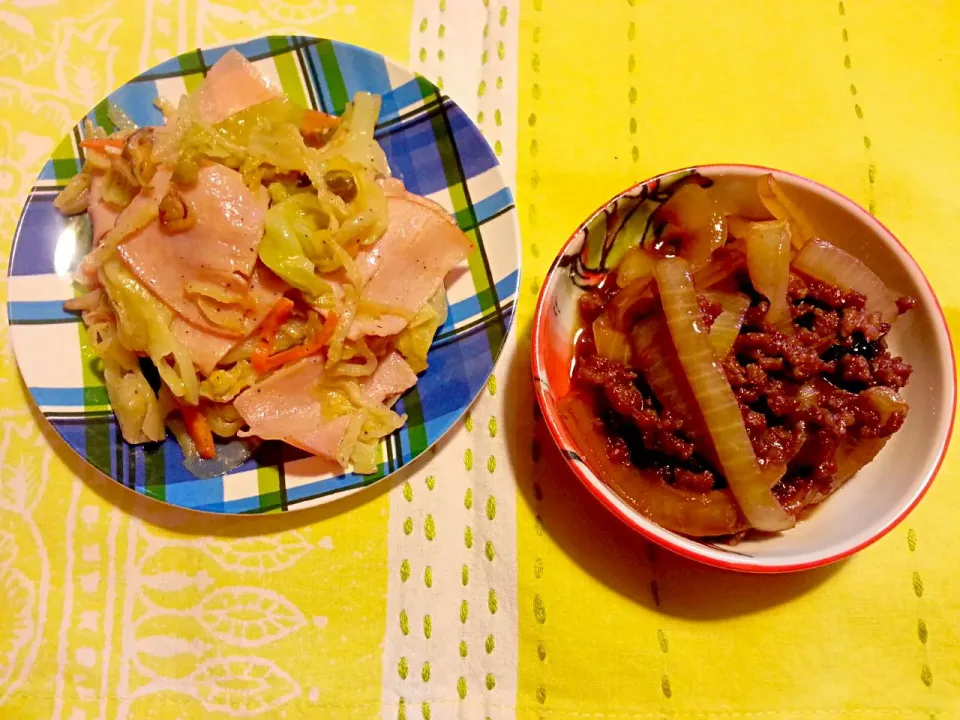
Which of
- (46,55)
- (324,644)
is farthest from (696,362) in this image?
(46,55)

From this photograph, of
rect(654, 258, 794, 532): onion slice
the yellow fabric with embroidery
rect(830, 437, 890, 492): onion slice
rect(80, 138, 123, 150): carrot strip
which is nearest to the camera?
rect(654, 258, 794, 532): onion slice

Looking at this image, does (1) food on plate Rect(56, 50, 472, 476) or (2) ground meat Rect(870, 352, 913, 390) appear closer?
(2) ground meat Rect(870, 352, 913, 390)

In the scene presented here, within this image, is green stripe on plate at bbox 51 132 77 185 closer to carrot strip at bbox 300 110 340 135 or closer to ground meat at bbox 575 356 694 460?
carrot strip at bbox 300 110 340 135

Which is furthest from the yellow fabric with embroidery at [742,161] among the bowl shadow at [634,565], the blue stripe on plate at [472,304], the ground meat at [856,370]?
the ground meat at [856,370]

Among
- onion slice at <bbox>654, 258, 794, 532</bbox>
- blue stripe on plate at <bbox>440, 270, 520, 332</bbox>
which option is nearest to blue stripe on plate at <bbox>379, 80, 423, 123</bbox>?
blue stripe on plate at <bbox>440, 270, 520, 332</bbox>

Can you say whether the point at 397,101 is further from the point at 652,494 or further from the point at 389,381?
the point at 652,494

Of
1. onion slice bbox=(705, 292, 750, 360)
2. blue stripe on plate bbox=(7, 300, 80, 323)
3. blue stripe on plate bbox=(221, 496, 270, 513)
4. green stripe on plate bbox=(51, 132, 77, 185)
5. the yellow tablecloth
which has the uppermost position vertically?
green stripe on plate bbox=(51, 132, 77, 185)

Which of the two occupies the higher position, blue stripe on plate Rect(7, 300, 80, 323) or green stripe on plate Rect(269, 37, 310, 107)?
green stripe on plate Rect(269, 37, 310, 107)

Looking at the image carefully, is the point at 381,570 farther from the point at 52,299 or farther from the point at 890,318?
the point at 890,318
